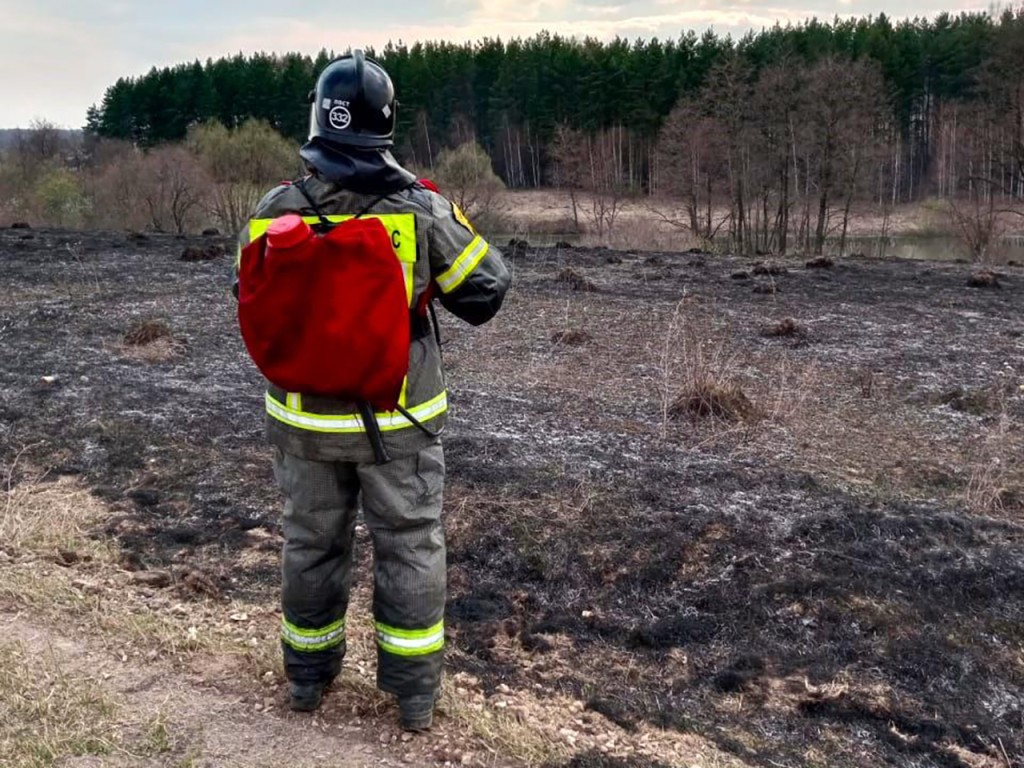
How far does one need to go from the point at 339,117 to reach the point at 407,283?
500 mm

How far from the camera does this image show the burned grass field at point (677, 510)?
3.17 m

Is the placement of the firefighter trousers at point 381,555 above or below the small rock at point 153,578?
above

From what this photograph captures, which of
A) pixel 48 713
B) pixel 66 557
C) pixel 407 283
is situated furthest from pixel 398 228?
pixel 66 557

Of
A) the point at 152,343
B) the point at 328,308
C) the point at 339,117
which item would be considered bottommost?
the point at 152,343

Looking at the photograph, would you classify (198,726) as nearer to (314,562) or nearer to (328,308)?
(314,562)

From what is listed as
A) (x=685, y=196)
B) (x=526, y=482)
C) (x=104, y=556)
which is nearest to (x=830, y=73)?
(x=685, y=196)

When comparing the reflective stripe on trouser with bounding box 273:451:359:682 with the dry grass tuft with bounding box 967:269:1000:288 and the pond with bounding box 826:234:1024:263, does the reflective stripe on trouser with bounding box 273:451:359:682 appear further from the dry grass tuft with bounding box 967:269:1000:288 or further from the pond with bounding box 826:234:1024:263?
the pond with bounding box 826:234:1024:263

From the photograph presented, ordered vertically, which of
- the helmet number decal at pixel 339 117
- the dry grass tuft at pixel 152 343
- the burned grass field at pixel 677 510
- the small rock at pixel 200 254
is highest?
the helmet number decal at pixel 339 117

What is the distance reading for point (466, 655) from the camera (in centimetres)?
338

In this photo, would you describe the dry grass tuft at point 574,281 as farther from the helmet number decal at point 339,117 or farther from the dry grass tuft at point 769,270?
the helmet number decal at point 339,117

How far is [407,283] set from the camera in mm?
2559

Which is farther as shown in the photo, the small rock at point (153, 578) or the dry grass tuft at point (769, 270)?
the dry grass tuft at point (769, 270)

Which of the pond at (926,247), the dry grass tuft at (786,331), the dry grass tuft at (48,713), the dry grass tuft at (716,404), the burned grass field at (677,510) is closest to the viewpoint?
the dry grass tuft at (48,713)

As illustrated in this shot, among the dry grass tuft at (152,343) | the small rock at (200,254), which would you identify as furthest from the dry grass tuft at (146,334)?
the small rock at (200,254)
